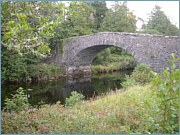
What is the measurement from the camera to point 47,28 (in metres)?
2.88

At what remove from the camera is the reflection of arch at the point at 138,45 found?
351 inches

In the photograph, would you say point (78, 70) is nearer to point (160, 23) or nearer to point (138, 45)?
point (138, 45)

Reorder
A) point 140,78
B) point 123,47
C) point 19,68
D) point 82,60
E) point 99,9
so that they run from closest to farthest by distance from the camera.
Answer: point 140,78 → point 19,68 → point 123,47 → point 82,60 → point 99,9

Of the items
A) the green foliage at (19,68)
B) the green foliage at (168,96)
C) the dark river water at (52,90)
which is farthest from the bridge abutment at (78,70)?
the green foliage at (168,96)

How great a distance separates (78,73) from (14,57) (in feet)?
23.3

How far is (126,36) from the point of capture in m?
10.7

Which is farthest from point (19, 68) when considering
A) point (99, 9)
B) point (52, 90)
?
point (99, 9)

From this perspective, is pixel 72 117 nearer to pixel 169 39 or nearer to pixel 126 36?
pixel 169 39

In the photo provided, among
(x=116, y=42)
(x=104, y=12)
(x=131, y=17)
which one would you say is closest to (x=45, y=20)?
(x=116, y=42)

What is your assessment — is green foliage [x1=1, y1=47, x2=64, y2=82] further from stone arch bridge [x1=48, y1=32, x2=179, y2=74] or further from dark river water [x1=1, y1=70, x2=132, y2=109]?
stone arch bridge [x1=48, y1=32, x2=179, y2=74]

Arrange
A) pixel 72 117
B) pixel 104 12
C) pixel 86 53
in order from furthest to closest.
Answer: pixel 104 12
pixel 86 53
pixel 72 117

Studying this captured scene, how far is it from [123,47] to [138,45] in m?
1.17

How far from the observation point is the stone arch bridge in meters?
8.98

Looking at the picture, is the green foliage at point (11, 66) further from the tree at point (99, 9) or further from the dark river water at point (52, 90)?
the tree at point (99, 9)
